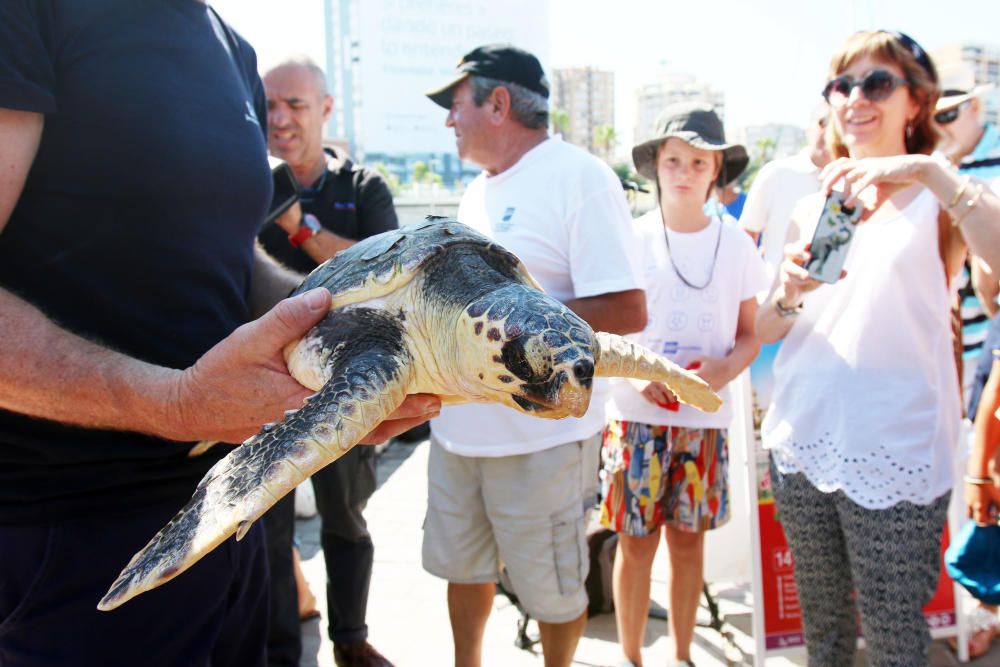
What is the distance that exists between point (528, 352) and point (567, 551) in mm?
1147

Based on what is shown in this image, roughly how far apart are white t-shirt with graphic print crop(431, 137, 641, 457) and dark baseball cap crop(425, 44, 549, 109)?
1.06ft

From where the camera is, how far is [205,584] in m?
1.18

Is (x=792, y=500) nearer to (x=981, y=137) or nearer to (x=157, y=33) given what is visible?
(x=157, y=33)

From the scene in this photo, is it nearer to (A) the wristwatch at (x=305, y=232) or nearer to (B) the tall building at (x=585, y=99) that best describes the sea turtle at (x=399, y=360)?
(A) the wristwatch at (x=305, y=232)

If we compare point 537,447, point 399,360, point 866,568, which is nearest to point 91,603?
point 399,360

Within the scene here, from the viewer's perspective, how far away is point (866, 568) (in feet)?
5.43

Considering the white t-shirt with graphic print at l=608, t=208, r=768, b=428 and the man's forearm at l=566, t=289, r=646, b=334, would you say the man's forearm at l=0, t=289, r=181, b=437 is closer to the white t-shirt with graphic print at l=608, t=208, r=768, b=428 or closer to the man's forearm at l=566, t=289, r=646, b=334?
the man's forearm at l=566, t=289, r=646, b=334

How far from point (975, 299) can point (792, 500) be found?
Result: 5.00 feet

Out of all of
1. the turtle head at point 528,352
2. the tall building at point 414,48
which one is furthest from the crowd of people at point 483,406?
the tall building at point 414,48

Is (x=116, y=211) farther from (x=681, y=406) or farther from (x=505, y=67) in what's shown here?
(x=681, y=406)

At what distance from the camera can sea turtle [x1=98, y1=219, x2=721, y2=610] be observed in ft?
2.82

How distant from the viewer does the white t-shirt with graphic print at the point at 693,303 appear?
2.33 m

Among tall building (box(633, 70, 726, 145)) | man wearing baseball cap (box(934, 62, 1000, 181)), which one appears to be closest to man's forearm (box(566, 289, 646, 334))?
man wearing baseball cap (box(934, 62, 1000, 181))

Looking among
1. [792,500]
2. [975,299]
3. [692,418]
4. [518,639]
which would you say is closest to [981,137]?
[975,299]
